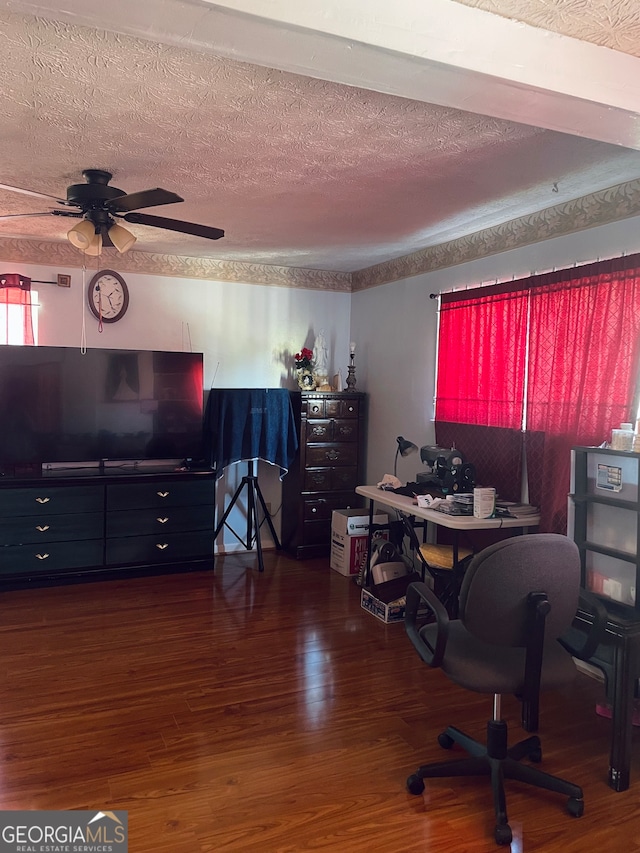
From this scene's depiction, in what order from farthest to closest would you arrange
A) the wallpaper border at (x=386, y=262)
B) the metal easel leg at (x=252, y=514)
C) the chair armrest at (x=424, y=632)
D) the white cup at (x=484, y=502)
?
the metal easel leg at (x=252, y=514) < the white cup at (x=484, y=502) < the wallpaper border at (x=386, y=262) < the chair armrest at (x=424, y=632)

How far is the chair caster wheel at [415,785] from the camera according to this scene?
2236mm

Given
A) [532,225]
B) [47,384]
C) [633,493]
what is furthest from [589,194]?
[47,384]

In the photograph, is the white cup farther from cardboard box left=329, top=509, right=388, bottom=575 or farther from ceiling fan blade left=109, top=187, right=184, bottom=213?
ceiling fan blade left=109, top=187, right=184, bottom=213

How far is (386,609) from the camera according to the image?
151 inches

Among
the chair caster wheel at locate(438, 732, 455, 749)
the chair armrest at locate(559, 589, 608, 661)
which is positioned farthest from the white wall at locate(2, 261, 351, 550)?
the chair armrest at locate(559, 589, 608, 661)

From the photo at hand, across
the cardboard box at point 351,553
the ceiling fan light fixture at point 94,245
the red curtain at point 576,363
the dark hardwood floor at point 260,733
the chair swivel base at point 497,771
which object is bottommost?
the dark hardwood floor at point 260,733

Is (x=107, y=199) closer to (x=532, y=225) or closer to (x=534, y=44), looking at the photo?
(x=534, y=44)

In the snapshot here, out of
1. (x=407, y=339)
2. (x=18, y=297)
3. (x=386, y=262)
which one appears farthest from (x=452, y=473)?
(x=18, y=297)

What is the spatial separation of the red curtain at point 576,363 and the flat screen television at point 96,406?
2.60 metres

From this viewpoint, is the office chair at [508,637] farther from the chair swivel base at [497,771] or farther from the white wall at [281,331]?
the white wall at [281,331]

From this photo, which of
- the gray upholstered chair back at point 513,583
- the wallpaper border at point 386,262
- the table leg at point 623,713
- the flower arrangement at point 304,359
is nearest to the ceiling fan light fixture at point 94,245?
the wallpaper border at point 386,262

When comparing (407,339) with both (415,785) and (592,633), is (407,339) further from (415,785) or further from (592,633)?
(415,785)

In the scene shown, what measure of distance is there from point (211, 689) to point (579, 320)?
2.65 meters

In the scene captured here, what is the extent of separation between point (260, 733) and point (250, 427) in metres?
2.66
